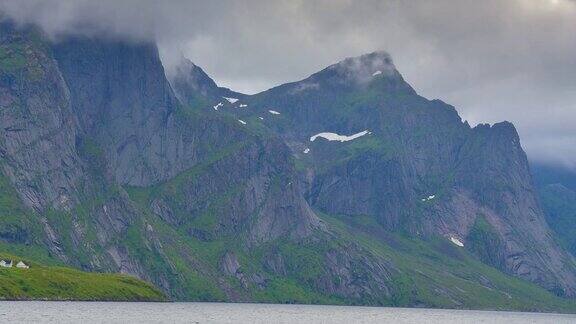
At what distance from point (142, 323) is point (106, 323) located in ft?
33.0

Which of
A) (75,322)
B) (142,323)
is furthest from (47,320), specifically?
(142,323)

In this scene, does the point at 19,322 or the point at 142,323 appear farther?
the point at 142,323

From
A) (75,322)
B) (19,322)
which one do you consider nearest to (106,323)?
(75,322)

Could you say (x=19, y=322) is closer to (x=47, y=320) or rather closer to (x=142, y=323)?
(x=47, y=320)

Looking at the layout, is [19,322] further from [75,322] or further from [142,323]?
[142,323]

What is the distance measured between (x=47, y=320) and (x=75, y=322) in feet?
18.2

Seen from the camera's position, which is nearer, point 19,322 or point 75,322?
point 19,322

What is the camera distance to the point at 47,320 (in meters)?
181

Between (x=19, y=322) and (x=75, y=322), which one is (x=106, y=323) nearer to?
(x=75, y=322)

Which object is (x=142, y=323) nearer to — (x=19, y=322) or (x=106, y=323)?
(x=106, y=323)

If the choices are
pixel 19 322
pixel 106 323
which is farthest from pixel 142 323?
pixel 19 322

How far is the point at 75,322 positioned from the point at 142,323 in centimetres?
1476

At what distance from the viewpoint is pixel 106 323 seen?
596 ft

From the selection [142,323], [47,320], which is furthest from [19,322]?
[142,323]
